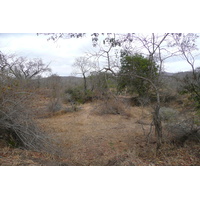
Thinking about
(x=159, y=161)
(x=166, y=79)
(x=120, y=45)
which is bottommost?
(x=159, y=161)

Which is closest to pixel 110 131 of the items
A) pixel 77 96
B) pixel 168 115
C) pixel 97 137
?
pixel 97 137

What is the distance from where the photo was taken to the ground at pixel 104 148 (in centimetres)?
355

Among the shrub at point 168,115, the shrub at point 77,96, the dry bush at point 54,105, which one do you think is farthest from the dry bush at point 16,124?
the shrub at point 77,96

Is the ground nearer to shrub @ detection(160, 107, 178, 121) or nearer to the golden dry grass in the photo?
the golden dry grass

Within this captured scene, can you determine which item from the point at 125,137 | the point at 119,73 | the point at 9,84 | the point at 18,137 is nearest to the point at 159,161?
the point at 119,73

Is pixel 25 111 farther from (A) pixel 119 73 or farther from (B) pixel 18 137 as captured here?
(A) pixel 119 73

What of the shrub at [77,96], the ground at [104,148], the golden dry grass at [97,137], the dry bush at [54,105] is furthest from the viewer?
the shrub at [77,96]

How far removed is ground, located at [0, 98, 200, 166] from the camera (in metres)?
3.55

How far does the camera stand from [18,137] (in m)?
4.41

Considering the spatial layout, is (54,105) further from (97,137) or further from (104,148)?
(104,148)

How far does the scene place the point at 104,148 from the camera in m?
5.52

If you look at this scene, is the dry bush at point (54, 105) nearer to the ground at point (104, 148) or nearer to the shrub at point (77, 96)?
the ground at point (104, 148)

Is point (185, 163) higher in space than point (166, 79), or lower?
lower

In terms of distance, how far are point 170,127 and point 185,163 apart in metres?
1.81
